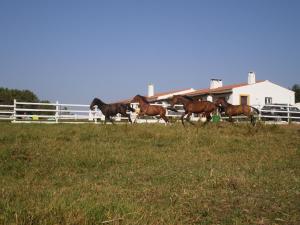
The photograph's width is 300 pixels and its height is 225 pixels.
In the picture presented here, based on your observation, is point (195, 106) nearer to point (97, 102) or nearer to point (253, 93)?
point (97, 102)

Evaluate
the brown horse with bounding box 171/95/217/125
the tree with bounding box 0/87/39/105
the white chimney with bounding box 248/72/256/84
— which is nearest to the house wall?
the white chimney with bounding box 248/72/256/84

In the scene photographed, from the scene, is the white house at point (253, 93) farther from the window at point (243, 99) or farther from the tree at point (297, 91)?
the tree at point (297, 91)

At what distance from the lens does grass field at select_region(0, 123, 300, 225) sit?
402cm

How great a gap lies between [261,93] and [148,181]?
41.5 m

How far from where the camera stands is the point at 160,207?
15.4ft

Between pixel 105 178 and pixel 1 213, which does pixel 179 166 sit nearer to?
pixel 105 178

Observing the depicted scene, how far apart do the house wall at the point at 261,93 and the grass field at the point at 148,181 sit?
32635 mm

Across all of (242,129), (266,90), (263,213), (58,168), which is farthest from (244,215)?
Result: (266,90)

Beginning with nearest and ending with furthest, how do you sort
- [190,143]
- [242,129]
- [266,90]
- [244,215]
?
[244,215], [190,143], [242,129], [266,90]

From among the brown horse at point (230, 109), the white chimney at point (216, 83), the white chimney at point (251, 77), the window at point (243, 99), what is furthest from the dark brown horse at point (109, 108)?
the white chimney at point (216, 83)

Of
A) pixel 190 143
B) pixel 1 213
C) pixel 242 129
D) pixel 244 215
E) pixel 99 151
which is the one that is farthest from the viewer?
pixel 242 129

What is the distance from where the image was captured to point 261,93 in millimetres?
45688

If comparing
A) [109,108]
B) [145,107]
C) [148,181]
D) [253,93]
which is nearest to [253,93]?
[253,93]

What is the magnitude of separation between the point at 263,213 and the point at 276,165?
4.15 meters
